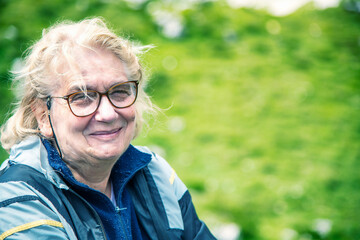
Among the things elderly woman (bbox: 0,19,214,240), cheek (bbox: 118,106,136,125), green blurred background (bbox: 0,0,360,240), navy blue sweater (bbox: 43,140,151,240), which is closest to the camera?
elderly woman (bbox: 0,19,214,240)

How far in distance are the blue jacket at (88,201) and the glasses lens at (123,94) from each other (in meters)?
0.33

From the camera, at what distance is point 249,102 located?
5910 millimetres

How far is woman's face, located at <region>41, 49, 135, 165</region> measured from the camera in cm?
189

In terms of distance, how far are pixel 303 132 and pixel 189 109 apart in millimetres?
1586

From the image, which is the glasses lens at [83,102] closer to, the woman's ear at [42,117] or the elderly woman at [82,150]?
the elderly woman at [82,150]

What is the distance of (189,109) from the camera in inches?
228

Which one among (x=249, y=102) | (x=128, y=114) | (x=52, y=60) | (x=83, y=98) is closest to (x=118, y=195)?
(x=128, y=114)

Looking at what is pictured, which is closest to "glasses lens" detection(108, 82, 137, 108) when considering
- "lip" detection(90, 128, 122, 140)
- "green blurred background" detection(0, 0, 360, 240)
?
"lip" detection(90, 128, 122, 140)

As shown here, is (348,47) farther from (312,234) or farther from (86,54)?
(86,54)

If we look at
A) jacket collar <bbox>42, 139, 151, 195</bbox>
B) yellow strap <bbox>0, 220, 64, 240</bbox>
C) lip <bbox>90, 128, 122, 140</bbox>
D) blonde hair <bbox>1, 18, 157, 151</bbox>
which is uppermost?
blonde hair <bbox>1, 18, 157, 151</bbox>

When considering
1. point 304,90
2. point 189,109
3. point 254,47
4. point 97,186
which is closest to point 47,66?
point 97,186

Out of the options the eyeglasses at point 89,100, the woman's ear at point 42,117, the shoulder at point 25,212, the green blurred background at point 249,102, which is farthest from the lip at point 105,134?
the green blurred background at point 249,102

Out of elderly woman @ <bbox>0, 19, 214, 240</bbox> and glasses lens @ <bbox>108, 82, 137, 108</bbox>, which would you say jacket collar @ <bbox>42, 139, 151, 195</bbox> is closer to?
elderly woman @ <bbox>0, 19, 214, 240</bbox>

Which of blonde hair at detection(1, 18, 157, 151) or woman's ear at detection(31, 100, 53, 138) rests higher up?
blonde hair at detection(1, 18, 157, 151)
